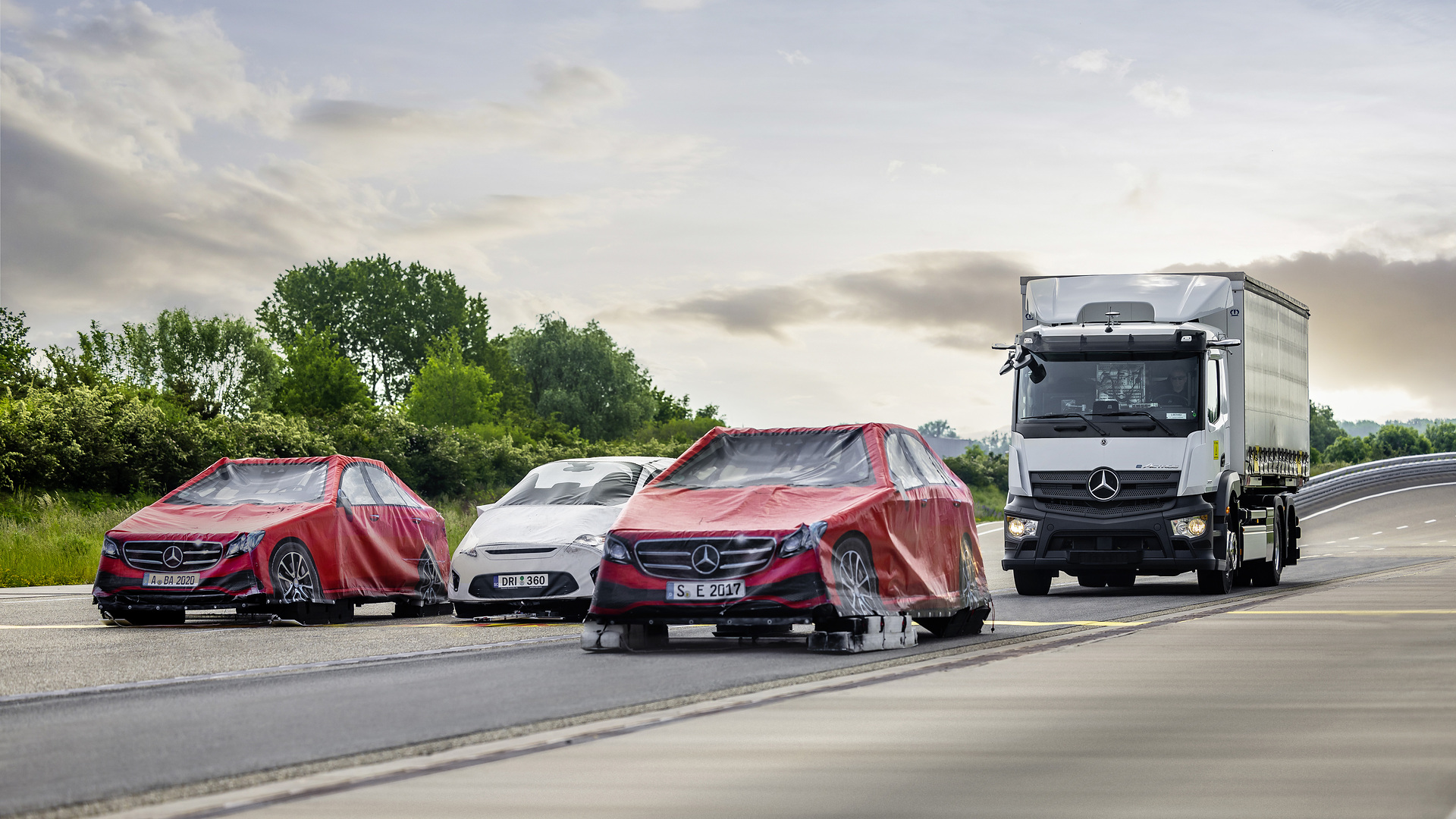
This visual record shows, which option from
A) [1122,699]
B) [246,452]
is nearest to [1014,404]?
[1122,699]

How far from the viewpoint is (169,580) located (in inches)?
586

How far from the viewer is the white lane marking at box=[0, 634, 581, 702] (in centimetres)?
942

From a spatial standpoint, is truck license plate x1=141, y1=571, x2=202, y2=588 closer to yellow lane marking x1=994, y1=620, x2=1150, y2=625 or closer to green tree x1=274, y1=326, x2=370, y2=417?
yellow lane marking x1=994, y1=620, x2=1150, y2=625

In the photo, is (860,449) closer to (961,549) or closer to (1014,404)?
(961,549)

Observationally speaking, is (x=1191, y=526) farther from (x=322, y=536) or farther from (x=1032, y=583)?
(x=322, y=536)

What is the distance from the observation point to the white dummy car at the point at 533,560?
14789 mm

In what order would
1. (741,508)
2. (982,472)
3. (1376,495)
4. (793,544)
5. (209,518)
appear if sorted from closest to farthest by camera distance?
(793,544), (741,508), (209,518), (1376,495), (982,472)

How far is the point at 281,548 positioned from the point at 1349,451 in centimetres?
16671

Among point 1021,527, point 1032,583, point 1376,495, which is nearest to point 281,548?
point 1021,527

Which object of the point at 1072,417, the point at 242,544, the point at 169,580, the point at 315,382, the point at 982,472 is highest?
the point at 315,382

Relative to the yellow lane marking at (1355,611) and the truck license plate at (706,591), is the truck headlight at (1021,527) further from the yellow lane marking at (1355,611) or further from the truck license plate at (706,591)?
the truck license plate at (706,591)

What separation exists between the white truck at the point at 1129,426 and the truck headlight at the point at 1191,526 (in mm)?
13

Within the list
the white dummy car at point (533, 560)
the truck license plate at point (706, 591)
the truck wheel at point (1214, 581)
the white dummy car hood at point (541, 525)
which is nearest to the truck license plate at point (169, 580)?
the white dummy car at point (533, 560)

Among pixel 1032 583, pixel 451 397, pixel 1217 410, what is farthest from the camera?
pixel 451 397
